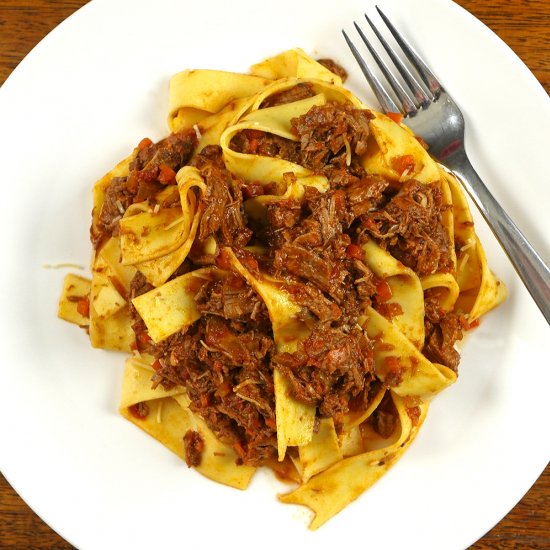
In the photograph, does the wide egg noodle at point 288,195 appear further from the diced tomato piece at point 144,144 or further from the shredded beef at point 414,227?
the diced tomato piece at point 144,144

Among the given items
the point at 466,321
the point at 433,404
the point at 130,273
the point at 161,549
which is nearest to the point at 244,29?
the point at 130,273

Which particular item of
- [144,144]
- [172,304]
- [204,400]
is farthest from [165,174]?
[204,400]

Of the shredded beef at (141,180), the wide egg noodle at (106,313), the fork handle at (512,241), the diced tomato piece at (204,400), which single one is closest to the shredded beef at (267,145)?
the shredded beef at (141,180)

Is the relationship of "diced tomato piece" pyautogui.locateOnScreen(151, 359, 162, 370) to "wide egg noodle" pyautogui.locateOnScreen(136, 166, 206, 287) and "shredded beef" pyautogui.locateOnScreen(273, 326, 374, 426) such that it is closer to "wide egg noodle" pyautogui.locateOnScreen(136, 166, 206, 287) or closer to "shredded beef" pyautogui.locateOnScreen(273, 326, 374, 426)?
"wide egg noodle" pyautogui.locateOnScreen(136, 166, 206, 287)

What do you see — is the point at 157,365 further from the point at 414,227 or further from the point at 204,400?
the point at 414,227

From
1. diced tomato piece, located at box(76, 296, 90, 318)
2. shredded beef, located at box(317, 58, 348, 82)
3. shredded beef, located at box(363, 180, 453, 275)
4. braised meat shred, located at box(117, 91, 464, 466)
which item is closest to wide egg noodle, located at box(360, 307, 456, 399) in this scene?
braised meat shred, located at box(117, 91, 464, 466)

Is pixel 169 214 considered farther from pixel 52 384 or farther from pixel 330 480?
pixel 330 480
